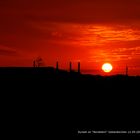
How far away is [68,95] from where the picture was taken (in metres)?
30.8

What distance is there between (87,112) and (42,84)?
8514 millimetres

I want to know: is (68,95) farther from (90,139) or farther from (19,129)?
(90,139)

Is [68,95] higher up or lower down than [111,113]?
higher up

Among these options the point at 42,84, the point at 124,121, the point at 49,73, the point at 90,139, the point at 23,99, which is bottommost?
the point at 90,139

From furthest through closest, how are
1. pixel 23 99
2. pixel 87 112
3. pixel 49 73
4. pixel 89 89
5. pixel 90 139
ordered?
pixel 49 73, pixel 89 89, pixel 23 99, pixel 87 112, pixel 90 139

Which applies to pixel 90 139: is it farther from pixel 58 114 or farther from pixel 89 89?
pixel 89 89

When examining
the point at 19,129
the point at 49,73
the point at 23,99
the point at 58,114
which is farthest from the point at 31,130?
the point at 49,73

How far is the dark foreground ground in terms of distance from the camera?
2194 cm

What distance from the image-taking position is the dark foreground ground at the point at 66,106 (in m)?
21.9

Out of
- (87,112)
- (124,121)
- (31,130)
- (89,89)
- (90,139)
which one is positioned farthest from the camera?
(89,89)

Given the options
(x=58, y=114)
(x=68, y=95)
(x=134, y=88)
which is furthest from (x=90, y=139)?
(x=134, y=88)

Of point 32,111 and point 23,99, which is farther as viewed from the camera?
point 23,99

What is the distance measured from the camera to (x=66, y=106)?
90.8 ft

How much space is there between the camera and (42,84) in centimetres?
3334
